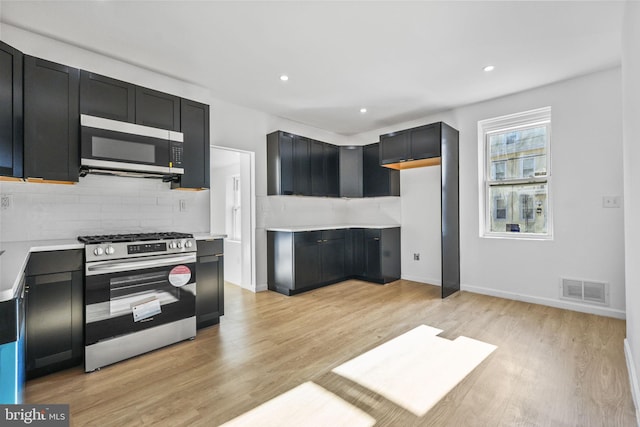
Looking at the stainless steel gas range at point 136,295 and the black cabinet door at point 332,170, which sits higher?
the black cabinet door at point 332,170

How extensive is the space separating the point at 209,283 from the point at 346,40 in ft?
8.73

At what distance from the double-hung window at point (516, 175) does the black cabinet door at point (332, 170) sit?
2.25 metres

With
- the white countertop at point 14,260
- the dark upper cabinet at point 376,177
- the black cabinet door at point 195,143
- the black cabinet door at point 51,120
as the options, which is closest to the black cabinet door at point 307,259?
the dark upper cabinet at point 376,177

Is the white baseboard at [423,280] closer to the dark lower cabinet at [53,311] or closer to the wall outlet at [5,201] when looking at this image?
the dark lower cabinet at [53,311]

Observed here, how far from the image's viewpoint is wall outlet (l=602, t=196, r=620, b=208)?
319 cm

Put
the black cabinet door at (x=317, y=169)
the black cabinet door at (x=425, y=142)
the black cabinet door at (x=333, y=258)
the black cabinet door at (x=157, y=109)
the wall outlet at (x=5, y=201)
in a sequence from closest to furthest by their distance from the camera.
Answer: the wall outlet at (x=5, y=201) → the black cabinet door at (x=157, y=109) → the black cabinet door at (x=425, y=142) → the black cabinet door at (x=333, y=258) → the black cabinet door at (x=317, y=169)

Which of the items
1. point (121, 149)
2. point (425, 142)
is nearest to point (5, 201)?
point (121, 149)

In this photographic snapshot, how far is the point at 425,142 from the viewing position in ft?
13.8

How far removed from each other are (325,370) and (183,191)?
2482 mm

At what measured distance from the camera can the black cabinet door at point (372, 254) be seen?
479 centimetres

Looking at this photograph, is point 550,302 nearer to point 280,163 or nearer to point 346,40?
point 346,40

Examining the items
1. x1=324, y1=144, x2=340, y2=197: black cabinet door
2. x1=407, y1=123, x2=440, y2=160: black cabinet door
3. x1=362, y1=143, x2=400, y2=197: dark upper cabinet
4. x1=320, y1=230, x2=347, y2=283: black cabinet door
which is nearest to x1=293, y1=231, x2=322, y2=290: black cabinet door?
x1=320, y1=230, x2=347, y2=283: black cabinet door

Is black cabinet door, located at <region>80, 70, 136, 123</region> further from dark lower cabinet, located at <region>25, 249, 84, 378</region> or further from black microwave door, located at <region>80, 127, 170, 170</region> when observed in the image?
dark lower cabinet, located at <region>25, 249, 84, 378</region>

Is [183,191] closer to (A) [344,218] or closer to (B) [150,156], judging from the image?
(B) [150,156]
